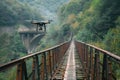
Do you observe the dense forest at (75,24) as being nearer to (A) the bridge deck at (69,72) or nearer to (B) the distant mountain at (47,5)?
(A) the bridge deck at (69,72)

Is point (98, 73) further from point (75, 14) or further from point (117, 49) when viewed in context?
point (75, 14)

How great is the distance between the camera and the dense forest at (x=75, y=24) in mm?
25469

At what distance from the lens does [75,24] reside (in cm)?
5706

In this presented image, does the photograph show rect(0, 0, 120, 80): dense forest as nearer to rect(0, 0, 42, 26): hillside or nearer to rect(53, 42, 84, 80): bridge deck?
rect(0, 0, 42, 26): hillside

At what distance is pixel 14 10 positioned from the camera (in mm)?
90562

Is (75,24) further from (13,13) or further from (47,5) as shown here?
(47,5)

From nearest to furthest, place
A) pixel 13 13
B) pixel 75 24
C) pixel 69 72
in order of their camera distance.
A: pixel 69 72 < pixel 75 24 < pixel 13 13

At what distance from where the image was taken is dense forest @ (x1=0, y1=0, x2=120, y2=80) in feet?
83.6

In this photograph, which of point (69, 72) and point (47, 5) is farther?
point (47, 5)

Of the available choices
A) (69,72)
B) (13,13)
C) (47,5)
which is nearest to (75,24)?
(13,13)

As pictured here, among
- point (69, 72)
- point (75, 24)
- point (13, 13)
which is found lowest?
point (69, 72)

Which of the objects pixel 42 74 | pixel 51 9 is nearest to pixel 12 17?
pixel 51 9

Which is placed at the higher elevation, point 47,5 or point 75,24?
point 47,5

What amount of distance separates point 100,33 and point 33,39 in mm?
44693
